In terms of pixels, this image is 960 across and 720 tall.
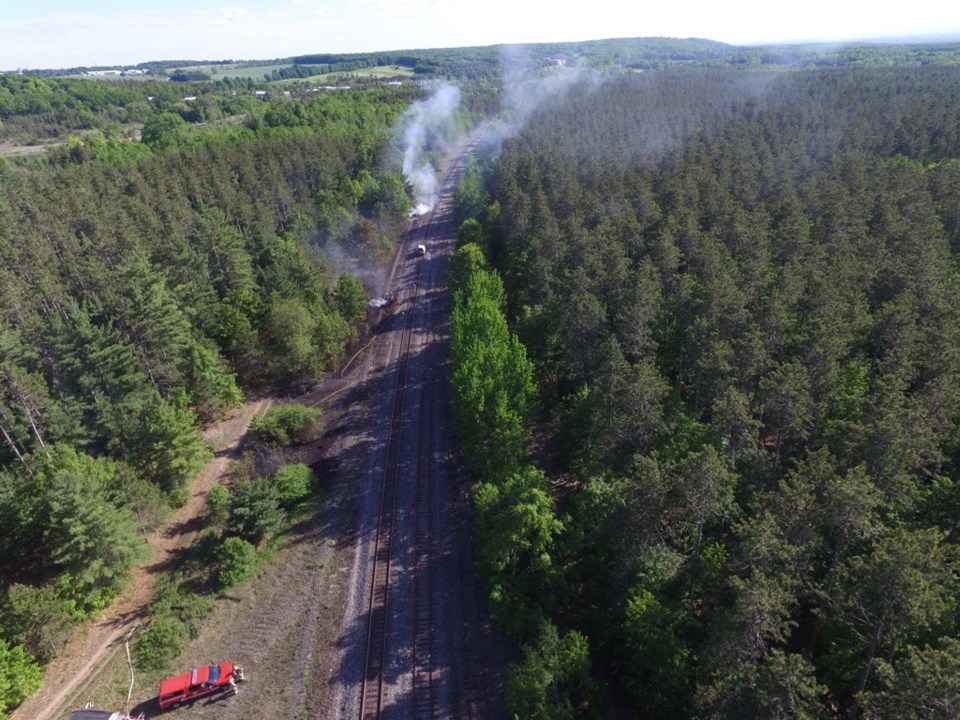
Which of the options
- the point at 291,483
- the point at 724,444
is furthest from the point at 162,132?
the point at 724,444

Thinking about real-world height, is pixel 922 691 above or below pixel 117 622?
above

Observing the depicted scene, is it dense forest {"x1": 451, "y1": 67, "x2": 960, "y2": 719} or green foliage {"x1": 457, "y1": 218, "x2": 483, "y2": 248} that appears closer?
dense forest {"x1": 451, "y1": 67, "x2": 960, "y2": 719}

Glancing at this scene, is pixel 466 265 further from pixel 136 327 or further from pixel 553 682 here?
pixel 553 682

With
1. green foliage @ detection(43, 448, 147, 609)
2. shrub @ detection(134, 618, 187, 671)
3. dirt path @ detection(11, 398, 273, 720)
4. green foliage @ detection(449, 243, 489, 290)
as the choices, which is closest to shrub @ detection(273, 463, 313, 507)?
dirt path @ detection(11, 398, 273, 720)

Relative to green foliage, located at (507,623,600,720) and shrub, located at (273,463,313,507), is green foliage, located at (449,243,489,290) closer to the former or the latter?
shrub, located at (273,463,313,507)

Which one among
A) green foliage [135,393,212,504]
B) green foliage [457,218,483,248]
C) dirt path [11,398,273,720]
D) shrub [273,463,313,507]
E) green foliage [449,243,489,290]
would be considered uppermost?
green foliage [457,218,483,248]

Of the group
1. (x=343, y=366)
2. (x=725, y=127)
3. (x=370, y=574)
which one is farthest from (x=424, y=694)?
(x=725, y=127)

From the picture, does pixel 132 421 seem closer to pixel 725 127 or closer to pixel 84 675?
pixel 84 675
